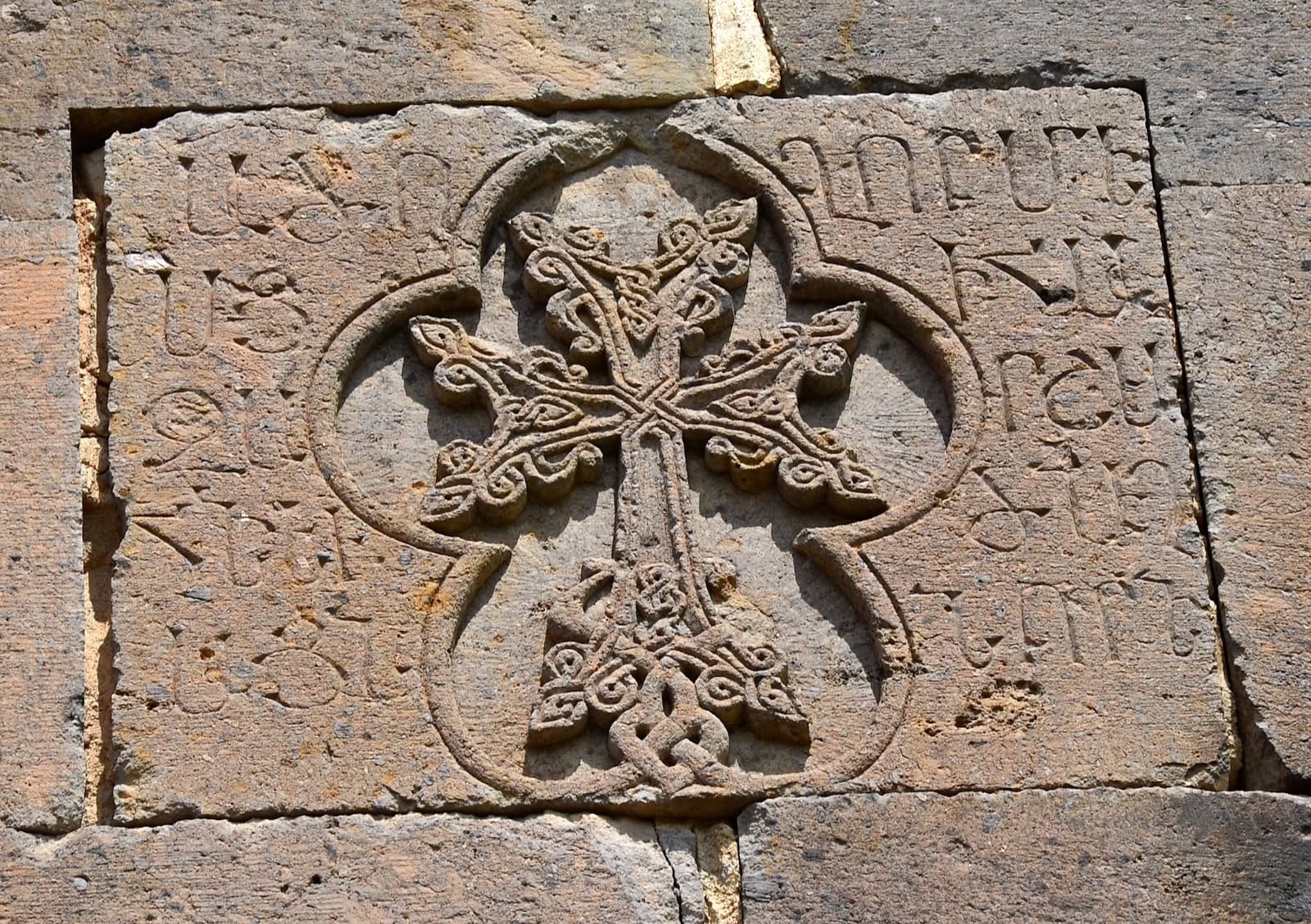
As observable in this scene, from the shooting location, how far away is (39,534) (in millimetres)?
4500

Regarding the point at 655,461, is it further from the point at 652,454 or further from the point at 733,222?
the point at 733,222

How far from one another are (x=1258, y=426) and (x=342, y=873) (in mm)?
2046

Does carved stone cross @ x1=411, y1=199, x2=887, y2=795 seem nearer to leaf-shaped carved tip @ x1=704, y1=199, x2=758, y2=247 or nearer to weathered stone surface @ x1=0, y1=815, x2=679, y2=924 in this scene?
leaf-shaped carved tip @ x1=704, y1=199, x2=758, y2=247

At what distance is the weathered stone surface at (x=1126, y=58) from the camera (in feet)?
16.6

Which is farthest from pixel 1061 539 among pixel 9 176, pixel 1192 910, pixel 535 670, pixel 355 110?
pixel 9 176

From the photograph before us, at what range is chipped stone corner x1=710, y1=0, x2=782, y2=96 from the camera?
202 inches

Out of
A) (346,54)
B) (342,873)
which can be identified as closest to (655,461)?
(342,873)

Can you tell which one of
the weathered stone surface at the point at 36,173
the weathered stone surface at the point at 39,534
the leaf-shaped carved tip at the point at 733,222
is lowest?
the weathered stone surface at the point at 39,534

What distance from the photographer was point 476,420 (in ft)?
15.6

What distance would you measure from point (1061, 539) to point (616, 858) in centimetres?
110

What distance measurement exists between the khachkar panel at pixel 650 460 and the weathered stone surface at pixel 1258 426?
2.9 inches

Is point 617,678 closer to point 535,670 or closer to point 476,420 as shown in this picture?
point 535,670

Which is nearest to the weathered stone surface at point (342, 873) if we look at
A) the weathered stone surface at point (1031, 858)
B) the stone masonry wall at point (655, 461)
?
the stone masonry wall at point (655, 461)

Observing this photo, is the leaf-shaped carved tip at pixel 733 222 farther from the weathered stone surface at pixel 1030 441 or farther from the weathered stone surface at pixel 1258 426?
the weathered stone surface at pixel 1258 426
